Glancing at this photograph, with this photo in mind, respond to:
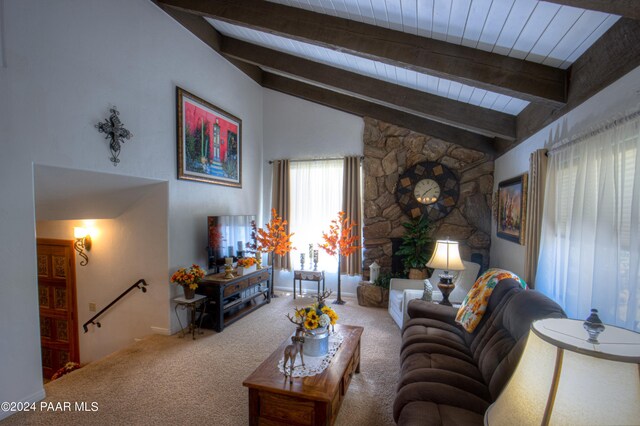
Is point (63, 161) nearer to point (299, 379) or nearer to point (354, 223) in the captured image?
point (299, 379)

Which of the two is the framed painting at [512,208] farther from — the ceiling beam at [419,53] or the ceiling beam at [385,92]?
the ceiling beam at [419,53]

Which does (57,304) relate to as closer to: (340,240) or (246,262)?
(246,262)

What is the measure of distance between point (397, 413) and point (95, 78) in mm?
3755

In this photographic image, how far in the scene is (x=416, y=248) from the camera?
457cm

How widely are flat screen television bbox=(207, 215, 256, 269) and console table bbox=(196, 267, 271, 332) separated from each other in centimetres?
30

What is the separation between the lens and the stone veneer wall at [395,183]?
462cm

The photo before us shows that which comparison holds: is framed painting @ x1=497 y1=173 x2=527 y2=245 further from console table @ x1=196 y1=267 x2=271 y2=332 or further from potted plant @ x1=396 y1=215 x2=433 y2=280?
console table @ x1=196 y1=267 x2=271 y2=332

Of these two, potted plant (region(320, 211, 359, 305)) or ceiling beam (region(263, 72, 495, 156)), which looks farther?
potted plant (region(320, 211, 359, 305))

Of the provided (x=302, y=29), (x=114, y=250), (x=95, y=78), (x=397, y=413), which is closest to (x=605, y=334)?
(x=397, y=413)

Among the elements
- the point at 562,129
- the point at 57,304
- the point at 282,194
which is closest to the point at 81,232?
the point at 57,304

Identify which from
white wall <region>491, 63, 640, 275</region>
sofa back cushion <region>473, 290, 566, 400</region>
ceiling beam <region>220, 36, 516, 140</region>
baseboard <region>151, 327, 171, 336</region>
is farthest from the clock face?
baseboard <region>151, 327, 171, 336</region>

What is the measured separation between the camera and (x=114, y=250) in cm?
390

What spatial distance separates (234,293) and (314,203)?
7.20 feet

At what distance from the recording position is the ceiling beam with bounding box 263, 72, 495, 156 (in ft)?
14.5
